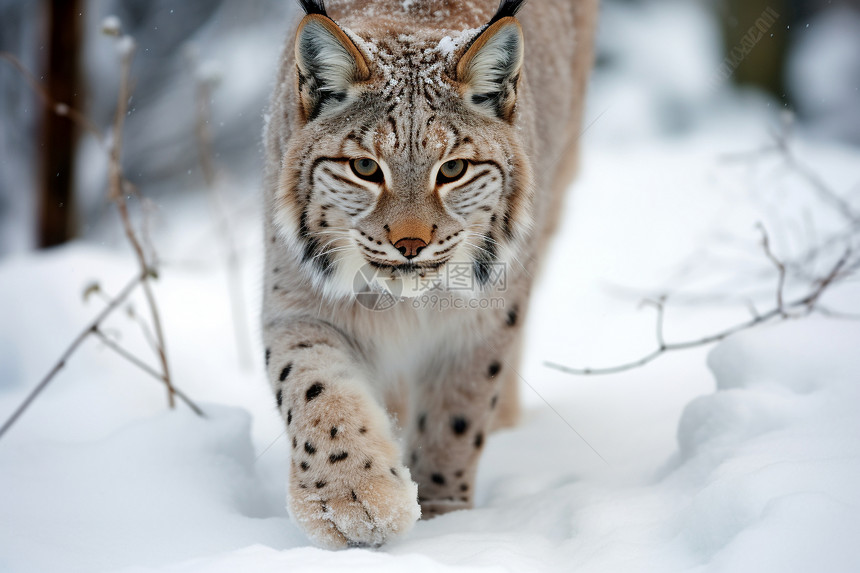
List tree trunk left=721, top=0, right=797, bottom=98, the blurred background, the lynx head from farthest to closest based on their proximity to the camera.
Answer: tree trunk left=721, top=0, right=797, bottom=98 → the blurred background → the lynx head

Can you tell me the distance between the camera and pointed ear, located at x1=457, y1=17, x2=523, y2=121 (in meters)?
2.38

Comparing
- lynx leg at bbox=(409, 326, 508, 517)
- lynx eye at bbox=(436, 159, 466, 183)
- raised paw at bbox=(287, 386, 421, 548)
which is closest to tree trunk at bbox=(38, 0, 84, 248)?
lynx leg at bbox=(409, 326, 508, 517)

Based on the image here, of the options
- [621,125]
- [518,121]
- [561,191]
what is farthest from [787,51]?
[518,121]

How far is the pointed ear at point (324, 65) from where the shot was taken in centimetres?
233

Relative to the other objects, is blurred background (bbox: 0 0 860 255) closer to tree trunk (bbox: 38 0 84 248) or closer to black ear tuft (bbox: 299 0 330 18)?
tree trunk (bbox: 38 0 84 248)

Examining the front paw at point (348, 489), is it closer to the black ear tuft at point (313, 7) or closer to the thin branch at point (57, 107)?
the black ear tuft at point (313, 7)

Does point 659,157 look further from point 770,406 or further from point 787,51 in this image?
point 770,406

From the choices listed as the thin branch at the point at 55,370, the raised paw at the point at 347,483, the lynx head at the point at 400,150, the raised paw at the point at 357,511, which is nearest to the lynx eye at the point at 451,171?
the lynx head at the point at 400,150

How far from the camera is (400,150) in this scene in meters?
2.30

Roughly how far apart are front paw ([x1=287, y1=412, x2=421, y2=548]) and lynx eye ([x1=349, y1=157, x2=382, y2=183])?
692mm

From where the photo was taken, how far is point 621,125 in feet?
30.6

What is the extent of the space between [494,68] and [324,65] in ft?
1.64

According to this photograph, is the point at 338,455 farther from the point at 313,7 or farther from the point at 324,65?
the point at 313,7

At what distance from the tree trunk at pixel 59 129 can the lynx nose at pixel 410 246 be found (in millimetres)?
4295
